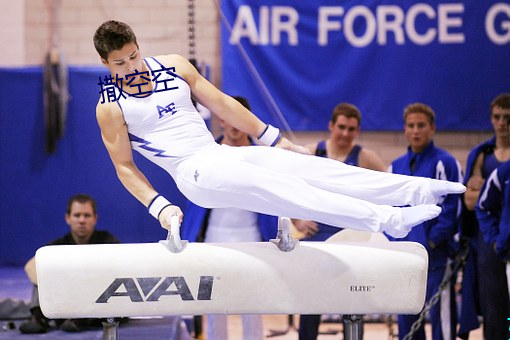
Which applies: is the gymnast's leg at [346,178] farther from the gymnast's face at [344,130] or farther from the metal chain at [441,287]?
the gymnast's face at [344,130]

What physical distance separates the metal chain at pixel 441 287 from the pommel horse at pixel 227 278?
1083 mm

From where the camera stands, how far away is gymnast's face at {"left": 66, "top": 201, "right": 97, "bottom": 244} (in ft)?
19.2

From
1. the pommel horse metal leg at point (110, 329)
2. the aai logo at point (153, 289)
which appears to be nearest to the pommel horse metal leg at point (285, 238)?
the aai logo at point (153, 289)

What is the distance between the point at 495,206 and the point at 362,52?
3181 mm

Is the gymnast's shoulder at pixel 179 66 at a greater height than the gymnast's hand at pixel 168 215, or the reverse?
the gymnast's shoulder at pixel 179 66

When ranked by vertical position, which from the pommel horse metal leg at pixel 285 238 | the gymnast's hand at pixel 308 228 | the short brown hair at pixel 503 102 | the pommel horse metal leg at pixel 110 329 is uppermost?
the short brown hair at pixel 503 102

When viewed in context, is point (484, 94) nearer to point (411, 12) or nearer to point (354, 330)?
point (411, 12)

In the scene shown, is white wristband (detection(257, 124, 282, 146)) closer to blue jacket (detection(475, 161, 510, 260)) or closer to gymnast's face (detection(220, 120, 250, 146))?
gymnast's face (detection(220, 120, 250, 146))

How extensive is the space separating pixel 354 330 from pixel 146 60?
5.83ft

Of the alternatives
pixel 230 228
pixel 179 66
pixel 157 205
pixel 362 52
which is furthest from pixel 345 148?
pixel 362 52

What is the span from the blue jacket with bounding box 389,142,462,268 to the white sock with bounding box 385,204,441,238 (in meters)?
1.45

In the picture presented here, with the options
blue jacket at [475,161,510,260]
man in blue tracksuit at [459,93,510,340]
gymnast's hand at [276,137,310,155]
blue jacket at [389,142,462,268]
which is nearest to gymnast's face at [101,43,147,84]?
gymnast's hand at [276,137,310,155]

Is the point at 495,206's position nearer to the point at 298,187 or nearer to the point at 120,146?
the point at 298,187

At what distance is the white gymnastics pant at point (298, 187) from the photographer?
3.82 m
